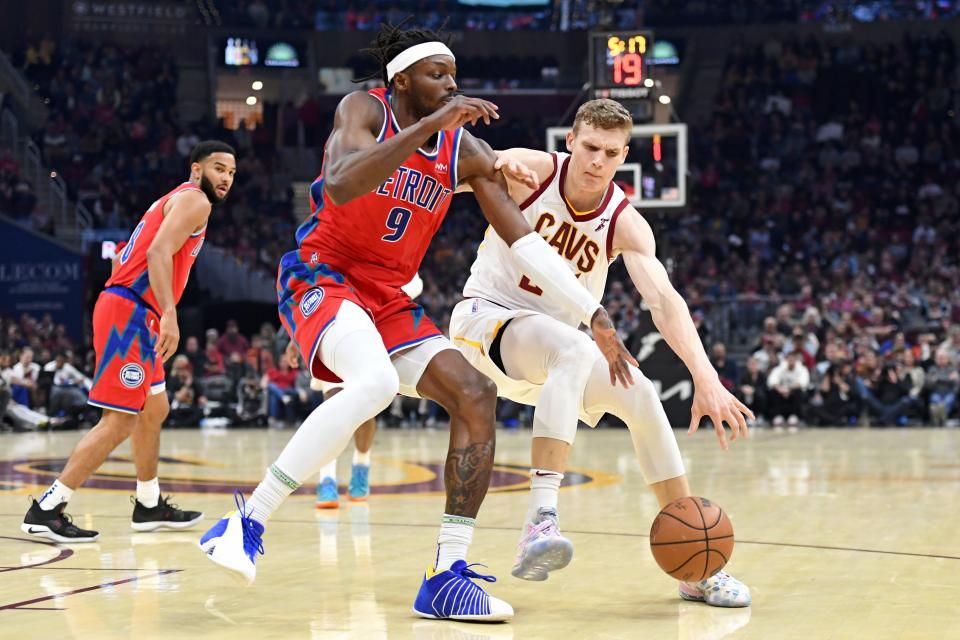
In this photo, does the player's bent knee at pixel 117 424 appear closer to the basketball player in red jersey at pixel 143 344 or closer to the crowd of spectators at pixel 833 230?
the basketball player in red jersey at pixel 143 344

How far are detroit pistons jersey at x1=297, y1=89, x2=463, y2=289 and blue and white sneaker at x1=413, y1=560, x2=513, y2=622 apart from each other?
1.20m

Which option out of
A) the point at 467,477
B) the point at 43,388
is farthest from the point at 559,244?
the point at 43,388

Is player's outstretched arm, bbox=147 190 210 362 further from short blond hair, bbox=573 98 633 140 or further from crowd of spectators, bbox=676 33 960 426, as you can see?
crowd of spectators, bbox=676 33 960 426

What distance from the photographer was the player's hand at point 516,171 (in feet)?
15.4

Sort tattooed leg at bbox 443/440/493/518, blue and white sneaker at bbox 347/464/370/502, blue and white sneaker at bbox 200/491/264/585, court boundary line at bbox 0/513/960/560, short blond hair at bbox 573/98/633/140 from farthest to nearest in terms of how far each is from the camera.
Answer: blue and white sneaker at bbox 347/464/370/502 → court boundary line at bbox 0/513/960/560 → short blond hair at bbox 573/98/633/140 → tattooed leg at bbox 443/440/493/518 → blue and white sneaker at bbox 200/491/264/585

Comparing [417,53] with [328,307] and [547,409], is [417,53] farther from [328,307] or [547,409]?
[547,409]

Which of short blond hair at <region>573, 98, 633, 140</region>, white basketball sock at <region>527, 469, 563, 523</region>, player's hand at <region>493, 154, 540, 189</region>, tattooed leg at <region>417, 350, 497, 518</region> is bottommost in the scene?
white basketball sock at <region>527, 469, 563, 523</region>

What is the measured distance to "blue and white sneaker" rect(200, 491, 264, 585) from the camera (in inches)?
164

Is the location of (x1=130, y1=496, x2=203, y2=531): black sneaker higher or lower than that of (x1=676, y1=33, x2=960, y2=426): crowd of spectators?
lower

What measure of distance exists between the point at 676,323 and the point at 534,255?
694 mm

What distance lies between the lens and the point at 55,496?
6387 mm

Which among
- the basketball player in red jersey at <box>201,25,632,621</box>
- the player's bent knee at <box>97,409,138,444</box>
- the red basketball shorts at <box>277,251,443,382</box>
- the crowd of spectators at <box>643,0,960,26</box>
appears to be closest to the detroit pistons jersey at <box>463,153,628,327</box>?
the basketball player in red jersey at <box>201,25,632,621</box>

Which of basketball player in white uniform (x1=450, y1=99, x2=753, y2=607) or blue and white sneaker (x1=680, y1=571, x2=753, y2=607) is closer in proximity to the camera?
blue and white sneaker (x1=680, y1=571, x2=753, y2=607)

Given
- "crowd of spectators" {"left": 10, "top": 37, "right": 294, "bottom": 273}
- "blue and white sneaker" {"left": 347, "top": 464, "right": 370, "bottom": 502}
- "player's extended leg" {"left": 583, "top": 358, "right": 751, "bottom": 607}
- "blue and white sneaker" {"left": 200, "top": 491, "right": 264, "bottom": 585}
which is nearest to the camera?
"blue and white sneaker" {"left": 200, "top": 491, "right": 264, "bottom": 585}
